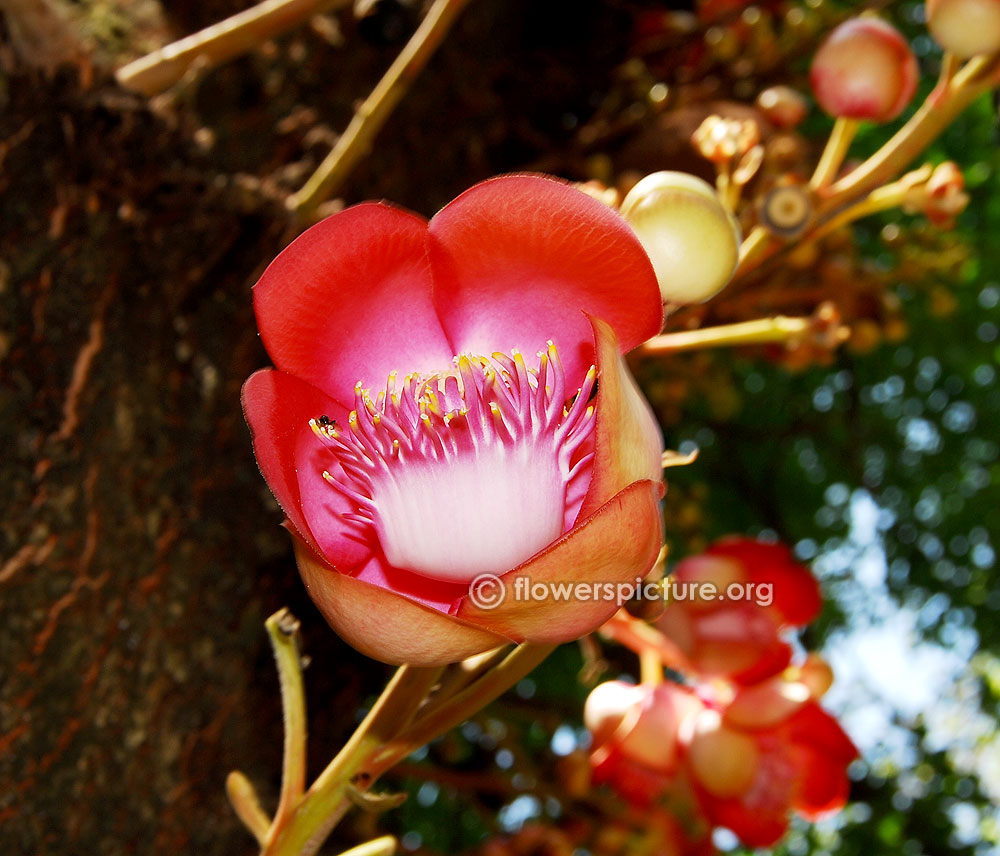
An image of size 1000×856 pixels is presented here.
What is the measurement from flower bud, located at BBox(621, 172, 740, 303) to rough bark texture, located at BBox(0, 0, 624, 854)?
40 cm

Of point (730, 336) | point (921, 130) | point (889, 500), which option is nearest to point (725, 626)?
point (730, 336)

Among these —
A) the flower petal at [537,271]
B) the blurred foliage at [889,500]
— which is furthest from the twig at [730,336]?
the blurred foliage at [889,500]

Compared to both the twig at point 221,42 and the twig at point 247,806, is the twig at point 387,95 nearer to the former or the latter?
A: the twig at point 221,42

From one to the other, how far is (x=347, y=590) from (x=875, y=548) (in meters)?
1.54

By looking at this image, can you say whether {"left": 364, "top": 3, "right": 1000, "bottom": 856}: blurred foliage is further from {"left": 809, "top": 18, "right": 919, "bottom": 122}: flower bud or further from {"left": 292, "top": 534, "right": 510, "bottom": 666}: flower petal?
{"left": 292, "top": 534, "right": 510, "bottom": 666}: flower petal

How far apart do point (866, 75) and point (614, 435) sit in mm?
374

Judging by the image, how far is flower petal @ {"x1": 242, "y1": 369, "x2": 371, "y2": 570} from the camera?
0.35 meters

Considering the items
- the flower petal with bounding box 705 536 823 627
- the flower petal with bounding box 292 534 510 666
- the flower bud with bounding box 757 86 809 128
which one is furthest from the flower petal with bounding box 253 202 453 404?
the flower bud with bounding box 757 86 809 128

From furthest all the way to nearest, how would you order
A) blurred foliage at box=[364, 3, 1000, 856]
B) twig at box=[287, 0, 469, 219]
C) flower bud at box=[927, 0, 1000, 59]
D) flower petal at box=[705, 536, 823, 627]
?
blurred foliage at box=[364, 3, 1000, 856]
flower petal at box=[705, 536, 823, 627]
twig at box=[287, 0, 469, 219]
flower bud at box=[927, 0, 1000, 59]

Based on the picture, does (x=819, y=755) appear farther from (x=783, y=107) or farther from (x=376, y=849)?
(x=783, y=107)

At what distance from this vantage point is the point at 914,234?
1.11m

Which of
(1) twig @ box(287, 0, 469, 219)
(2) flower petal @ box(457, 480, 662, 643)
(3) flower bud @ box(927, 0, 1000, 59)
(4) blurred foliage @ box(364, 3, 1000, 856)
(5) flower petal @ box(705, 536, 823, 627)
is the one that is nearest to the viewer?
(2) flower petal @ box(457, 480, 662, 643)

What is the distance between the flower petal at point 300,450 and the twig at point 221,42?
0.40 m

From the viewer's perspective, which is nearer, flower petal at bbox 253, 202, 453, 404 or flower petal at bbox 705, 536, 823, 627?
flower petal at bbox 253, 202, 453, 404
